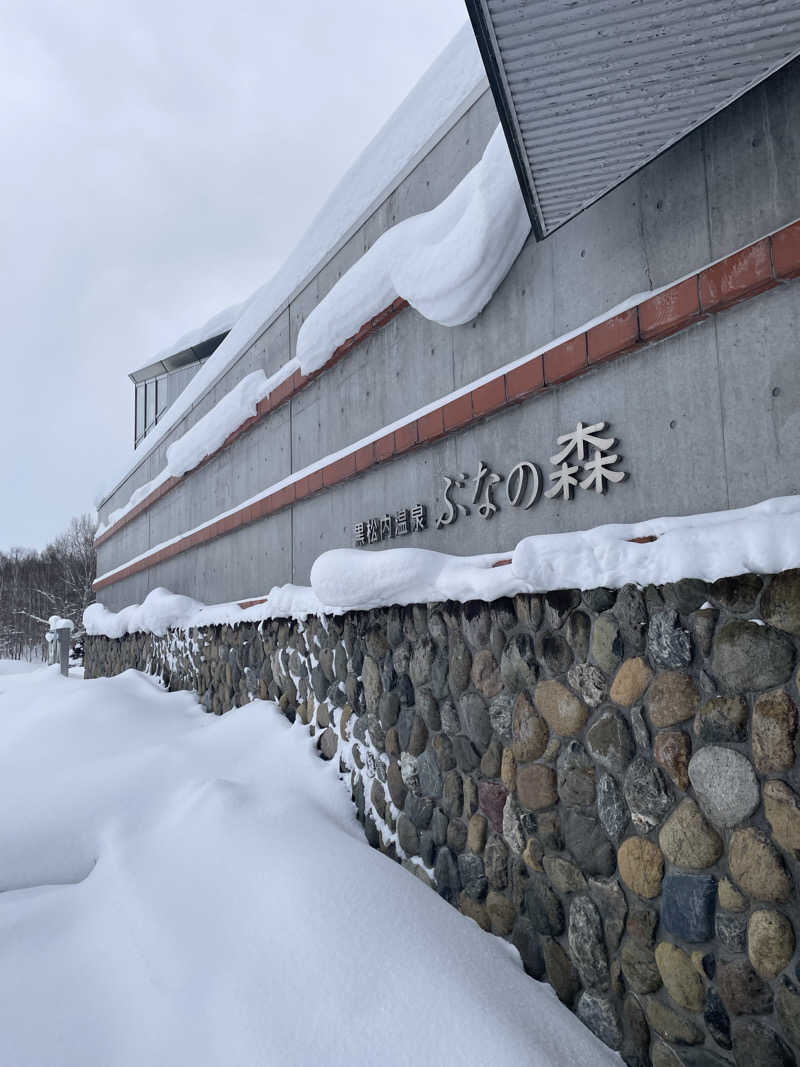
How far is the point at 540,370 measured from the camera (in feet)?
13.3

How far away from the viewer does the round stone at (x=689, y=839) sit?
271 cm

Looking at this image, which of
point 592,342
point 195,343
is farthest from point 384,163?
point 195,343

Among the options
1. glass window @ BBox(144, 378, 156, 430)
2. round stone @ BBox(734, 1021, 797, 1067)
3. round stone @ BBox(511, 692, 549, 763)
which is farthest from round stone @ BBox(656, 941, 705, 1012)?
glass window @ BBox(144, 378, 156, 430)

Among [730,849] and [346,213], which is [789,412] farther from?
[346,213]

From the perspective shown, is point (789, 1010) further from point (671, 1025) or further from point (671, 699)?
point (671, 699)

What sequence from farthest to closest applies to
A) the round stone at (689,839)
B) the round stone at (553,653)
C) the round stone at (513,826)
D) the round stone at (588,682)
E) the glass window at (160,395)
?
the glass window at (160,395) < the round stone at (513,826) < the round stone at (553,653) < the round stone at (588,682) < the round stone at (689,839)

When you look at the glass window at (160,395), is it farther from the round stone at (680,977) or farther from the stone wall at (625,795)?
the round stone at (680,977)

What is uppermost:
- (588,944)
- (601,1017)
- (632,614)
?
(632,614)

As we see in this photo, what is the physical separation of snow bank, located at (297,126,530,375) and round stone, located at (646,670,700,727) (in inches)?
106

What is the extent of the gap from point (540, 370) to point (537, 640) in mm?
1483

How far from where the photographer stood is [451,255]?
15.4 ft

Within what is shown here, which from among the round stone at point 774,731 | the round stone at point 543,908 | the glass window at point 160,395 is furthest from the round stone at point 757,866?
the glass window at point 160,395

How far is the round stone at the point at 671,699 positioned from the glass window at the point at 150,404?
20.7m

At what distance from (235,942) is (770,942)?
7.88ft
